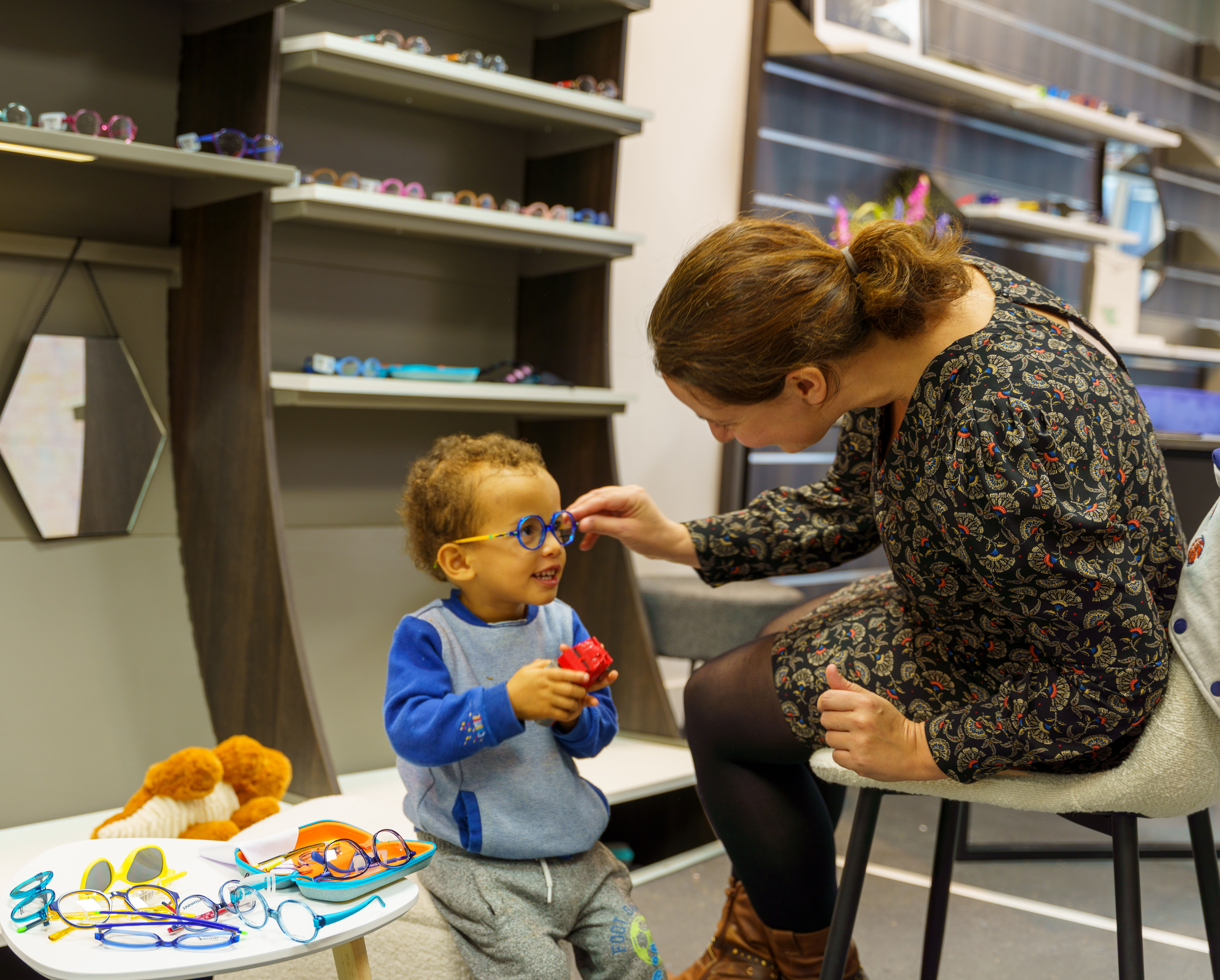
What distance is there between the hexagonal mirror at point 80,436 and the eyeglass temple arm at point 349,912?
1.30 meters

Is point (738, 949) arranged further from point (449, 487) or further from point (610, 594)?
point (610, 594)

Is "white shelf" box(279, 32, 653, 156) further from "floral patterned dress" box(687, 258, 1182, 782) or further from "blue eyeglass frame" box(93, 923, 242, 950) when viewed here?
"blue eyeglass frame" box(93, 923, 242, 950)

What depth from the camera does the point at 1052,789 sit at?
3.82ft

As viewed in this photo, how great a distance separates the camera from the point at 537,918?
1328 millimetres

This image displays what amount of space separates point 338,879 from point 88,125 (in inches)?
52.2

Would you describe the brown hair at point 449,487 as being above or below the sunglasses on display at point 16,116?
below

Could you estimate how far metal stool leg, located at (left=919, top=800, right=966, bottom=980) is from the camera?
1.54 meters

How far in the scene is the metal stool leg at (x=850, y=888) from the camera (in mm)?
1275

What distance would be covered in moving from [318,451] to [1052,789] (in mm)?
1685

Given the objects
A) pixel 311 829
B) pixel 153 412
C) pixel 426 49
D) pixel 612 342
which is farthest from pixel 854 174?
pixel 311 829

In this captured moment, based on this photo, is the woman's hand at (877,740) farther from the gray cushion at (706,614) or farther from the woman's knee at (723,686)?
the gray cushion at (706,614)

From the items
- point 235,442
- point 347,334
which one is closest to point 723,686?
point 235,442

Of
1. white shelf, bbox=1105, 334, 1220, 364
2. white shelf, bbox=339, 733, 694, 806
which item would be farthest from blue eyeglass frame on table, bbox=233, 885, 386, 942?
white shelf, bbox=1105, 334, 1220, 364

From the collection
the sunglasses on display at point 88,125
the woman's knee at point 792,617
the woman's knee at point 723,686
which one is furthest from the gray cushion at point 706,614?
the sunglasses on display at point 88,125
